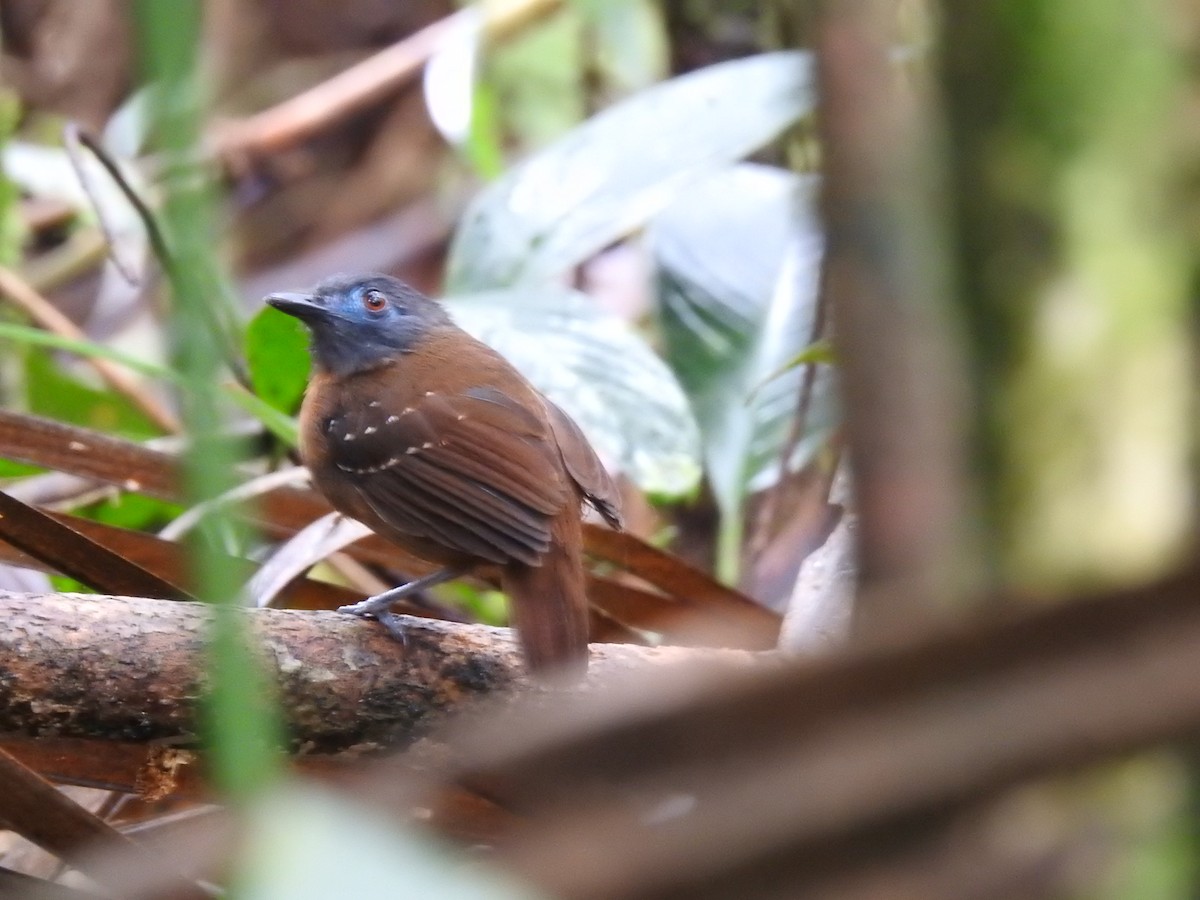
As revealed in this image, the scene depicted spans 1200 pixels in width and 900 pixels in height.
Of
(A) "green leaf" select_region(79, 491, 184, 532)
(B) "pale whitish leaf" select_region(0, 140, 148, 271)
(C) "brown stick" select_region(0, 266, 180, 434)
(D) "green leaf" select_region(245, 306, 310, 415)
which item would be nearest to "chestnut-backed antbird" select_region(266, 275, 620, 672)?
(D) "green leaf" select_region(245, 306, 310, 415)

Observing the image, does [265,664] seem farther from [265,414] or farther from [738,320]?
[738,320]

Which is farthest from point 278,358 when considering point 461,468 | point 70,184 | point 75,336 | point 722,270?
point 70,184

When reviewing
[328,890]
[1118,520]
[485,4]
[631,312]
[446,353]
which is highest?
[485,4]

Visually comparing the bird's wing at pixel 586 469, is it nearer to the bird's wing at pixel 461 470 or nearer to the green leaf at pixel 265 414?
the bird's wing at pixel 461 470

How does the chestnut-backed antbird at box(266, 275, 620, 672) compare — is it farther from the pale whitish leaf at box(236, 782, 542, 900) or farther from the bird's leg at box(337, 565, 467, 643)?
the pale whitish leaf at box(236, 782, 542, 900)

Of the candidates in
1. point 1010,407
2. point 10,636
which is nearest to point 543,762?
point 1010,407

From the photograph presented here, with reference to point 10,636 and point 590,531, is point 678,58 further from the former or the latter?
point 10,636

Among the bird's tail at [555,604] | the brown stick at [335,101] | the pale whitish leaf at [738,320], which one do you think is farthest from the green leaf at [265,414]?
the brown stick at [335,101]
